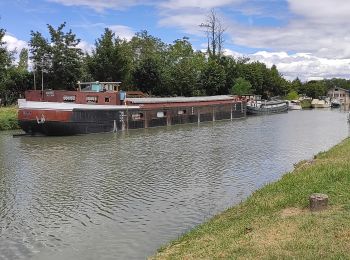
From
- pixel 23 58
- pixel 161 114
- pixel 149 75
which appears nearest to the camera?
pixel 161 114

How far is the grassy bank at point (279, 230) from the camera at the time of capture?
7.99 meters

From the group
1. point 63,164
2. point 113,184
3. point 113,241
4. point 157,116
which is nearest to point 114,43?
point 157,116

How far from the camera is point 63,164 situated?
2433cm

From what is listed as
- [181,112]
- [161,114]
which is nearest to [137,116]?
[161,114]

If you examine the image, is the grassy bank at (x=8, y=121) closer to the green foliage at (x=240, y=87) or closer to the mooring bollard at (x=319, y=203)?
the mooring bollard at (x=319, y=203)

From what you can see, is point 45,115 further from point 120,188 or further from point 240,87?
point 240,87

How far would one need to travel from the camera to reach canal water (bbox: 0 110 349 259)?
37.5 ft

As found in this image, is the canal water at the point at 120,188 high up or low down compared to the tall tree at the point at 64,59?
down

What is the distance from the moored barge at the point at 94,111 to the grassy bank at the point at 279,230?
2882 centimetres

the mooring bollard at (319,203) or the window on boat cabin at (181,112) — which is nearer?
the mooring bollard at (319,203)

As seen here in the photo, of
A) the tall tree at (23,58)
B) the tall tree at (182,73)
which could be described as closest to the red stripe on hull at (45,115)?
the tall tree at (182,73)

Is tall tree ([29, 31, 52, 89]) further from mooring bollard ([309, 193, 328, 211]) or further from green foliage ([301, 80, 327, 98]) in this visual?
green foliage ([301, 80, 327, 98])

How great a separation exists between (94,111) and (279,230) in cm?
3376

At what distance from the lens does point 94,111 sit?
136 ft
